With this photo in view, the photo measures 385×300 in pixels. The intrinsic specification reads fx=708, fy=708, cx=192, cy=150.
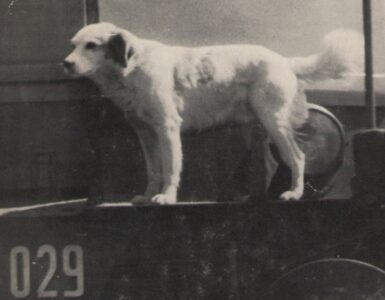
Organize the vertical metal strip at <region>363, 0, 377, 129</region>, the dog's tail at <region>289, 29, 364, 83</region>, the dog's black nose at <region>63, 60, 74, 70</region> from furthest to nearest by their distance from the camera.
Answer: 1. the dog's tail at <region>289, 29, 364, 83</region>
2. the vertical metal strip at <region>363, 0, 377, 129</region>
3. the dog's black nose at <region>63, 60, 74, 70</region>

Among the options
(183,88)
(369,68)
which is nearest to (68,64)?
(183,88)

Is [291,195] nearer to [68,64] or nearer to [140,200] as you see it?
[140,200]

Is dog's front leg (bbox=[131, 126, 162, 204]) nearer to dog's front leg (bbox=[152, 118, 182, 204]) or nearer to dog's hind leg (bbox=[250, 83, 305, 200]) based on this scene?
dog's front leg (bbox=[152, 118, 182, 204])

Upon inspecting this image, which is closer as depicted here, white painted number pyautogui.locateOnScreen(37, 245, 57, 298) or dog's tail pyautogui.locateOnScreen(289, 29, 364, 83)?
white painted number pyautogui.locateOnScreen(37, 245, 57, 298)

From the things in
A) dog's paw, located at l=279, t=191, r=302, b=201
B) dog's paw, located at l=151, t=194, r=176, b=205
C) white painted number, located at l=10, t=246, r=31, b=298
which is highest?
dog's paw, located at l=151, t=194, r=176, b=205

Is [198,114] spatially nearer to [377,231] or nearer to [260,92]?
[260,92]

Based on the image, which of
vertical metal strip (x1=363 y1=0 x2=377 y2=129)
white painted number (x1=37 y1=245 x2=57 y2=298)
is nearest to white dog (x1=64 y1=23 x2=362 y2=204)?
vertical metal strip (x1=363 y1=0 x2=377 y2=129)

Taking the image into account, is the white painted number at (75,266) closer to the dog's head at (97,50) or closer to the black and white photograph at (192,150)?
the black and white photograph at (192,150)

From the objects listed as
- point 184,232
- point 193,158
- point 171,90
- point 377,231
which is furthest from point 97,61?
point 377,231
